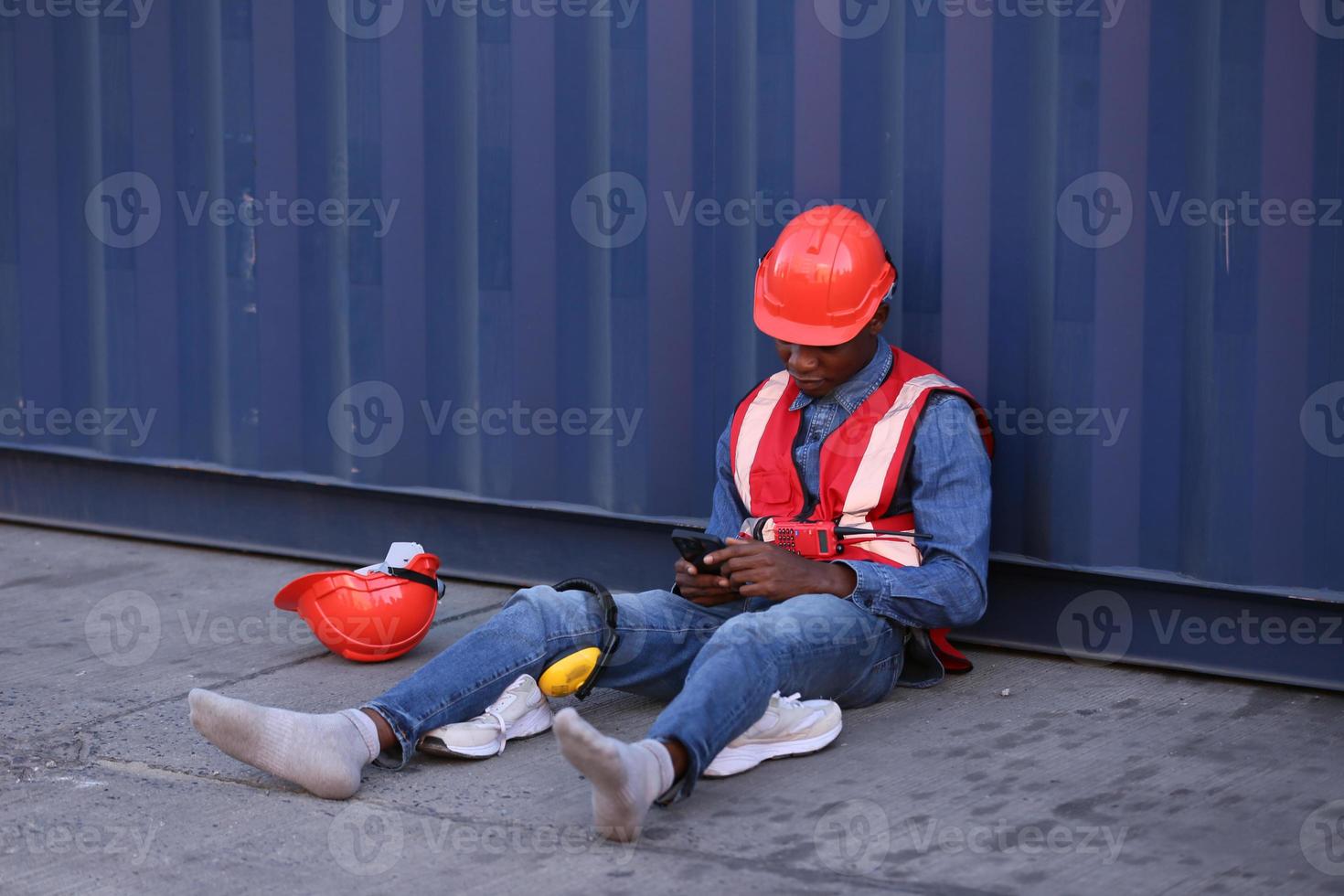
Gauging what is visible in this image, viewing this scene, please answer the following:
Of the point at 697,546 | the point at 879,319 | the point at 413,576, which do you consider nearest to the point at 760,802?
the point at 697,546

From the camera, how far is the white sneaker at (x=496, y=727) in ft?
11.2

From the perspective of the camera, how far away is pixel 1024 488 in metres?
4.11

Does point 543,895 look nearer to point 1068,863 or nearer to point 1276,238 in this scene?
point 1068,863

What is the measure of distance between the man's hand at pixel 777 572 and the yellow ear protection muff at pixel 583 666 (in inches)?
9.9

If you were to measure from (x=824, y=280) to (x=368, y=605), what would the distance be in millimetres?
1445

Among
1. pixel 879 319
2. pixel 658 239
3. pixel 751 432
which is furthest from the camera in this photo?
pixel 658 239

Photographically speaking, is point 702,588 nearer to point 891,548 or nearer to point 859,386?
point 891,548

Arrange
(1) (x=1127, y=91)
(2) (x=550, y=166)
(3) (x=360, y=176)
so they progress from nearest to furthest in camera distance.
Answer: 1. (1) (x=1127, y=91)
2. (2) (x=550, y=166)
3. (3) (x=360, y=176)

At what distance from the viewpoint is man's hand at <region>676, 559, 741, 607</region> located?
3.70 metres

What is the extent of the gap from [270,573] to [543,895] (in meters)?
2.73

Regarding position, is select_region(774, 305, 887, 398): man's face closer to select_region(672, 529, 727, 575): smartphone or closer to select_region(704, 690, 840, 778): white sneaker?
select_region(672, 529, 727, 575): smartphone

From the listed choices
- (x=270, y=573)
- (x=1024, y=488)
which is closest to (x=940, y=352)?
(x=1024, y=488)

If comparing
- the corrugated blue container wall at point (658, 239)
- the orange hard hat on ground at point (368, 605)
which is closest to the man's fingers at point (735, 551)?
the corrugated blue container wall at point (658, 239)

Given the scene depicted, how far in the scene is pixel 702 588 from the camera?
3.71m
